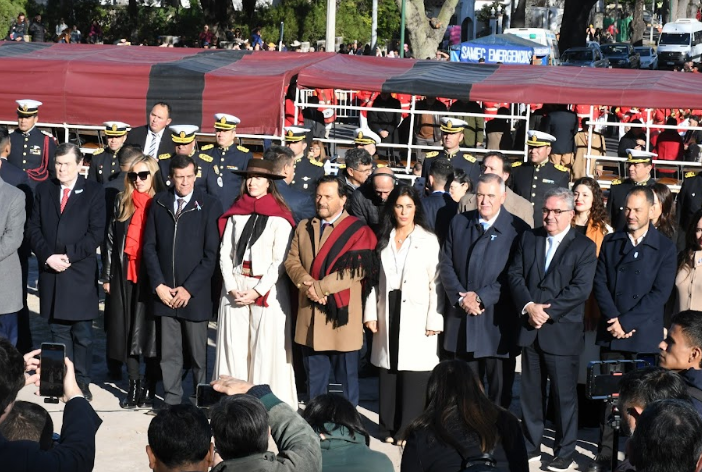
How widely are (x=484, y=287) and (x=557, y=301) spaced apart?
0.51m

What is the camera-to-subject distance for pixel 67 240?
7.90 m

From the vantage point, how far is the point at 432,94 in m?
13.6

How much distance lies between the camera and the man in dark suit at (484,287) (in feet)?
23.1

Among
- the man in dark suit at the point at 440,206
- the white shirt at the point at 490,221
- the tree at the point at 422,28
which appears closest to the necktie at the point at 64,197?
the man in dark suit at the point at 440,206

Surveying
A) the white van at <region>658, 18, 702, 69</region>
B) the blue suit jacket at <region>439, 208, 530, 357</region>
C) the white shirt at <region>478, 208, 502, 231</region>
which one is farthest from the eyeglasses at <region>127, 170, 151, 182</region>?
the white van at <region>658, 18, 702, 69</region>

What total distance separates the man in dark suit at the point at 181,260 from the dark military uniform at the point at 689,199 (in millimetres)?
5203

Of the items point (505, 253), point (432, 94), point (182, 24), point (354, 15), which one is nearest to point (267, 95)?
point (432, 94)

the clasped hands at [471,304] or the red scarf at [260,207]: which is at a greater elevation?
the red scarf at [260,207]

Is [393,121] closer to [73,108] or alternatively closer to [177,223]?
[73,108]

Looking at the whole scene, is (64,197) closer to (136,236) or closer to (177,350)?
(136,236)

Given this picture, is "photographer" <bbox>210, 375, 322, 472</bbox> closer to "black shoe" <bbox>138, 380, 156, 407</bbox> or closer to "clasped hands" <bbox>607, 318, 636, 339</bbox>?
"clasped hands" <bbox>607, 318, 636, 339</bbox>

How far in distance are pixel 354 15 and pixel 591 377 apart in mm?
33767

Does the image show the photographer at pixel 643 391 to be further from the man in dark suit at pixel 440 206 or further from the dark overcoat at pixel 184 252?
the dark overcoat at pixel 184 252

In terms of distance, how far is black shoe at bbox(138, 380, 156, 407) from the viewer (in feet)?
26.0
